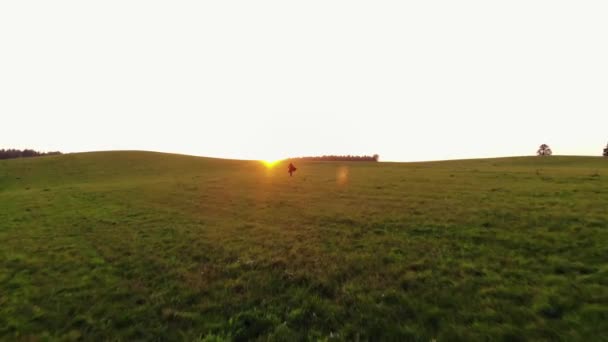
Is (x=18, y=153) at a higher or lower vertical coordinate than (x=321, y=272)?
higher

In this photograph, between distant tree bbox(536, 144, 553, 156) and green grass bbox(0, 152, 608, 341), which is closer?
green grass bbox(0, 152, 608, 341)

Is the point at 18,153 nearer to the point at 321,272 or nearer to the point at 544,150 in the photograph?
the point at 321,272

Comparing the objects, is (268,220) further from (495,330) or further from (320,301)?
(495,330)

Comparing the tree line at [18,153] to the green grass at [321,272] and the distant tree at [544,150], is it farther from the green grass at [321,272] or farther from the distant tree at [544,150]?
the distant tree at [544,150]

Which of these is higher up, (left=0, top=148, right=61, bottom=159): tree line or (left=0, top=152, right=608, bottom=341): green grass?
(left=0, top=148, right=61, bottom=159): tree line

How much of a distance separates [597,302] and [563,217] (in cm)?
986

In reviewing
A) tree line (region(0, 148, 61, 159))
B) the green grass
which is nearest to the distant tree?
the green grass

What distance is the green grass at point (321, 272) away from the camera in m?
6.96

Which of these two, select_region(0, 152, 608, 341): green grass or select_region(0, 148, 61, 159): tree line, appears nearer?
select_region(0, 152, 608, 341): green grass

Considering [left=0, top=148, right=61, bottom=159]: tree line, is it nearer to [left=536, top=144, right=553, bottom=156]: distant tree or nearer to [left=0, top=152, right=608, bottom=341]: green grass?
[left=0, top=152, right=608, bottom=341]: green grass

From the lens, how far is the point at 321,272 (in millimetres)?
9875

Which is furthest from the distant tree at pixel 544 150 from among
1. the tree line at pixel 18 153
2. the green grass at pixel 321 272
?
the tree line at pixel 18 153

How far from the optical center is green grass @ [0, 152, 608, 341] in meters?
6.96

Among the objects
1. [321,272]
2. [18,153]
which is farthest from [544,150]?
[18,153]
